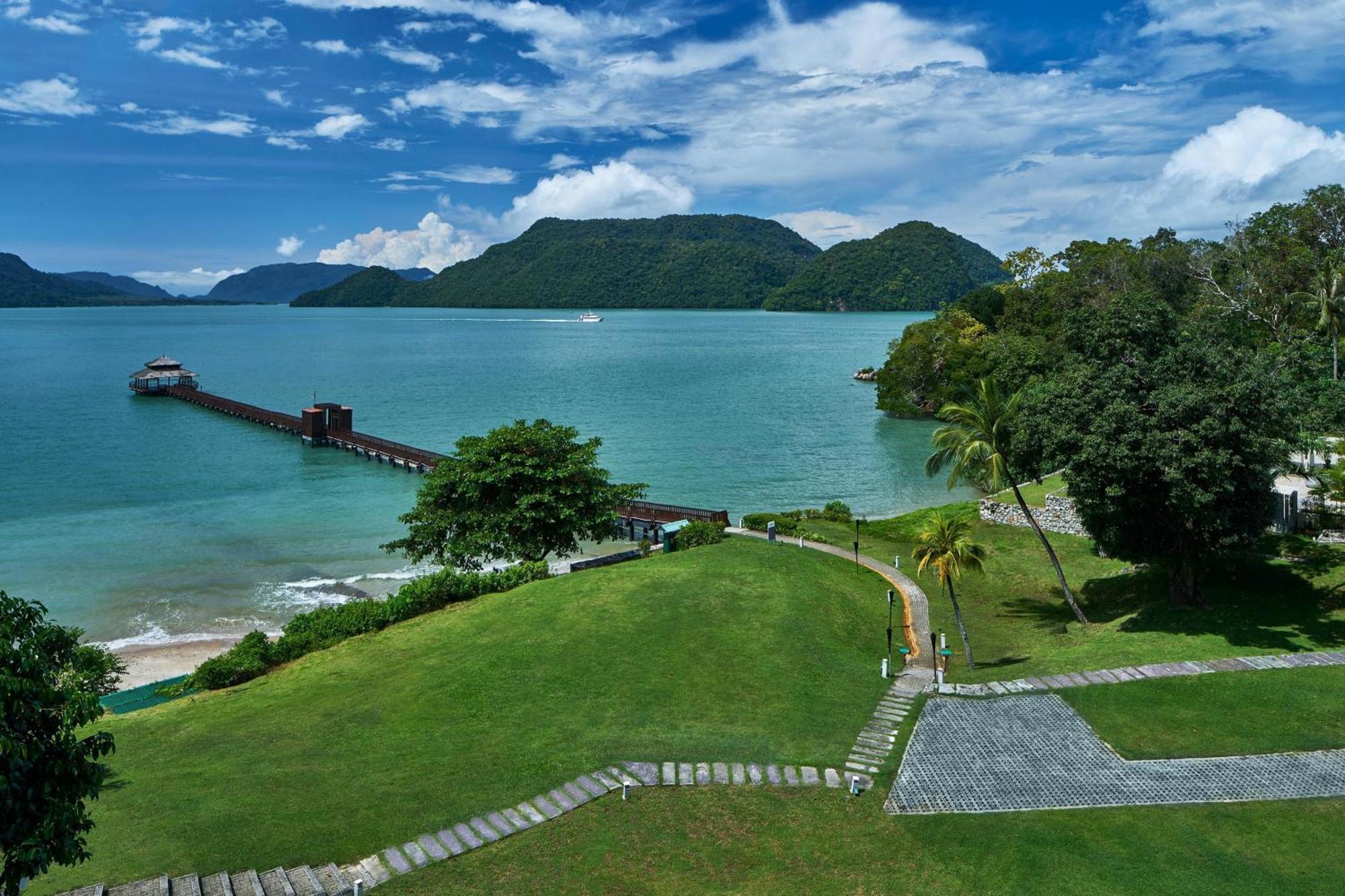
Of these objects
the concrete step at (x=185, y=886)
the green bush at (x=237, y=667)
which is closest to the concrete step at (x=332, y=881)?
the concrete step at (x=185, y=886)

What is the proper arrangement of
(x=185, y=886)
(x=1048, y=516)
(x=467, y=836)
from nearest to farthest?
(x=185, y=886) → (x=467, y=836) → (x=1048, y=516)

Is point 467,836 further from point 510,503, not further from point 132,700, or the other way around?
point 510,503

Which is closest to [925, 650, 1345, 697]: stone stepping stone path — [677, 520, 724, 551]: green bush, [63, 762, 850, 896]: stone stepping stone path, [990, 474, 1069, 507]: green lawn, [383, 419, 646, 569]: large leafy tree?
[63, 762, 850, 896]: stone stepping stone path

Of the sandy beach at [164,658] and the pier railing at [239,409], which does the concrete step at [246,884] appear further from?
the pier railing at [239,409]

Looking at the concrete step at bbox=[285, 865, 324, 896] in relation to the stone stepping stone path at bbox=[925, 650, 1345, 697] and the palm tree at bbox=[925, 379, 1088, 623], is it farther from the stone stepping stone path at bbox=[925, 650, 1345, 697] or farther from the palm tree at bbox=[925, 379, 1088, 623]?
the palm tree at bbox=[925, 379, 1088, 623]

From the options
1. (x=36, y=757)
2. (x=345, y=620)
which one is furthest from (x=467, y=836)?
(x=345, y=620)

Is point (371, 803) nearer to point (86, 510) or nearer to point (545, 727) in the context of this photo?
point (545, 727)
